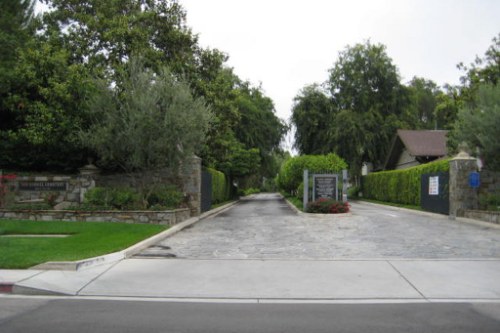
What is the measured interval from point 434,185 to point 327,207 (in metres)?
5.22

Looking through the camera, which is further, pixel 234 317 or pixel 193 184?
pixel 193 184

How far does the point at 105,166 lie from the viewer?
2038 centimetres

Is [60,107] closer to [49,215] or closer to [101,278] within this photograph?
[49,215]

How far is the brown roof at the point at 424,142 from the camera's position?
39.3 metres

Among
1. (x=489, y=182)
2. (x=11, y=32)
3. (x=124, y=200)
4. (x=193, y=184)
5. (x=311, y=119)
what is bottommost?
→ (x=124, y=200)

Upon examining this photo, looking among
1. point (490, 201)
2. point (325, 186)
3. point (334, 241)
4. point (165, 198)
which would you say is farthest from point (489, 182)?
point (165, 198)

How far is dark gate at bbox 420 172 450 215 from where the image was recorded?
2142 centimetres

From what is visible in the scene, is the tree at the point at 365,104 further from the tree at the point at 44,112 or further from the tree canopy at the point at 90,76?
the tree at the point at 44,112

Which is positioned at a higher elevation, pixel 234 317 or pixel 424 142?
pixel 424 142

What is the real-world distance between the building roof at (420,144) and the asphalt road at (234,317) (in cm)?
3436

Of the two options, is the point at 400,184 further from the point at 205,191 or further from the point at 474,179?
the point at 205,191

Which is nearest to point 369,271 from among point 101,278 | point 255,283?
point 255,283

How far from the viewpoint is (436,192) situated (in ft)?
73.5

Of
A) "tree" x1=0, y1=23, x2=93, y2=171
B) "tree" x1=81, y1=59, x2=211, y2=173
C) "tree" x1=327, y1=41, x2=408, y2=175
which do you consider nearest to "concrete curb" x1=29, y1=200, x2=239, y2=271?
"tree" x1=81, y1=59, x2=211, y2=173
